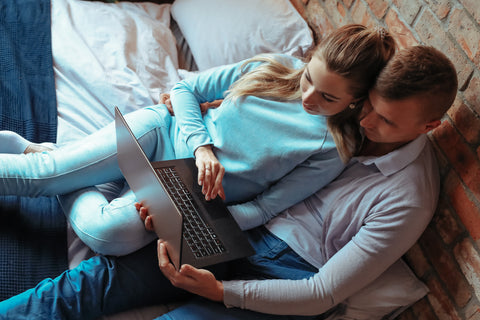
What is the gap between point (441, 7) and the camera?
49.3 inches

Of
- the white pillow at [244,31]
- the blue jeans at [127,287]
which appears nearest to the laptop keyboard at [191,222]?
the blue jeans at [127,287]

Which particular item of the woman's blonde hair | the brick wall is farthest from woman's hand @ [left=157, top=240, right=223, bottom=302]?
the brick wall

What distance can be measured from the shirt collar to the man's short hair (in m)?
0.12

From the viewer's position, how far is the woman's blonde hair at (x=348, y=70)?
1.08 m

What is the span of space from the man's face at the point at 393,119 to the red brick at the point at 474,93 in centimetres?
14

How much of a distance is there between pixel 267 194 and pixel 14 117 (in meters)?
0.89

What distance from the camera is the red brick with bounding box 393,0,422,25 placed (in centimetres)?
135

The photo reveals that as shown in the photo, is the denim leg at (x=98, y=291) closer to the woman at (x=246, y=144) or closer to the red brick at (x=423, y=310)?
the woman at (x=246, y=144)

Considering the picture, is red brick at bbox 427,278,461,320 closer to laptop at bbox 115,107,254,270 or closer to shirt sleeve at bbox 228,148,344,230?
shirt sleeve at bbox 228,148,344,230

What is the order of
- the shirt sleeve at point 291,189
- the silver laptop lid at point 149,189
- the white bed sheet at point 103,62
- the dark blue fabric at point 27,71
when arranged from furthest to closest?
the white bed sheet at point 103,62 < the dark blue fabric at point 27,71 < the shirt sleeve at point 291,189 < the silver laptop lid at point 149,189

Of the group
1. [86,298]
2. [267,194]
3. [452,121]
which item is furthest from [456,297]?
[86,298]

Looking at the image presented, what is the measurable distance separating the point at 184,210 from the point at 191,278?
0.18m

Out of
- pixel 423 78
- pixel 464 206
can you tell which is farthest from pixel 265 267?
pixel 423 78

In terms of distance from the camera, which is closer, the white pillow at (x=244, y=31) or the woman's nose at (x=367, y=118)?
the woman's nose at (x=367, y=118)
